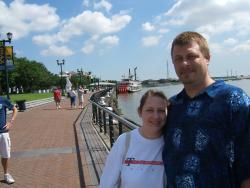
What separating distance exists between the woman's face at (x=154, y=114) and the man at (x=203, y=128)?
204mm

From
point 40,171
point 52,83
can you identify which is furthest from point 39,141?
point 52,83

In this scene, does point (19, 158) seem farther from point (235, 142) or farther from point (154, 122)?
point (235, 142)

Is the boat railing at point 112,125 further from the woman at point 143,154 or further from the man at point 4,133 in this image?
the woman at point 143,154

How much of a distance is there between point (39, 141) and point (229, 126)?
1202 centimetres

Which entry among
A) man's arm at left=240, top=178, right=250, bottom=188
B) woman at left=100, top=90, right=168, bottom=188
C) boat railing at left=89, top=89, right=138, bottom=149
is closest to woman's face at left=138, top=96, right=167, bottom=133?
woman at left=100, top=90, right=168, bottom=188

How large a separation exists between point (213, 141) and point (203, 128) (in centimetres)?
9

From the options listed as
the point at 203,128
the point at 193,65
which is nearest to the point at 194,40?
the point at 193,65

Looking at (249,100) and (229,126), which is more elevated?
(249,100)

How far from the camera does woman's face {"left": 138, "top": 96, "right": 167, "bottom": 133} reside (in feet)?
9.34

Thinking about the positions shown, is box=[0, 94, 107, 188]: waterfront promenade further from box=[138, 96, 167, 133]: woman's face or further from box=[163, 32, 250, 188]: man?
box=[163, 32, 250, 188]: man

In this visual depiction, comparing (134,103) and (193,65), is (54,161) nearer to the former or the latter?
(193,65)

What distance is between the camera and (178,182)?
2420 millimetres

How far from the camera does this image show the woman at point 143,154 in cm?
279

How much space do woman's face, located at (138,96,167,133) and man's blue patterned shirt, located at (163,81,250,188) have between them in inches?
14.3
